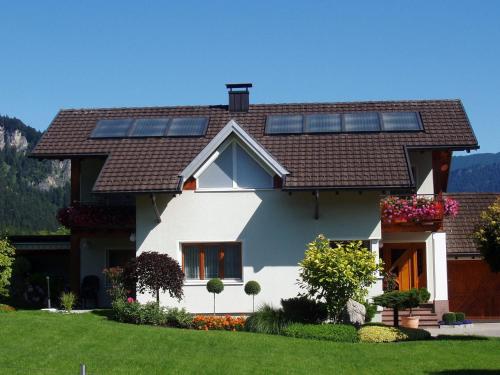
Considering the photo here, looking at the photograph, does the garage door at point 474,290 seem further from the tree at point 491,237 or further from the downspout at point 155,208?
the downspout at point 155,208

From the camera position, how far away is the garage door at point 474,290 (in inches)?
1271

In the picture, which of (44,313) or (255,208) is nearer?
(44,313)

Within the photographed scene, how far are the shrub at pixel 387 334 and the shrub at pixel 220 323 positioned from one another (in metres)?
3.56

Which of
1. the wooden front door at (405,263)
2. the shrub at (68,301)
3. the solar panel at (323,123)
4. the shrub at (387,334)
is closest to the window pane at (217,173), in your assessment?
the solar panel at (323,123)

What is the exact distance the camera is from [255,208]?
93.7 feet

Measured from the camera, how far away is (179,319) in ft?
82.2

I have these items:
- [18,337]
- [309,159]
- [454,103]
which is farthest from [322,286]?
[454,103]

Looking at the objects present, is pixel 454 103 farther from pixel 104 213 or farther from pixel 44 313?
pixel 44 313

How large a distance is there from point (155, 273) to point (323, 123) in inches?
349

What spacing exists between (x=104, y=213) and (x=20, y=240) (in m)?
5.75

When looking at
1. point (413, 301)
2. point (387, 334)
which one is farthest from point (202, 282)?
point (387, 334)

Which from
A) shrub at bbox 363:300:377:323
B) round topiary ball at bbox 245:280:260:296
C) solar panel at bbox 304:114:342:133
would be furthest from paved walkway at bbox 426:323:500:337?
solar panel at bbox 304:114:342:133

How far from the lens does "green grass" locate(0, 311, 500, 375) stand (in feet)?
60.4

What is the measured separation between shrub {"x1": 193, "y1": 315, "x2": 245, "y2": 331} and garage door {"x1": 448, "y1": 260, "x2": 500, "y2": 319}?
34.2 feet
